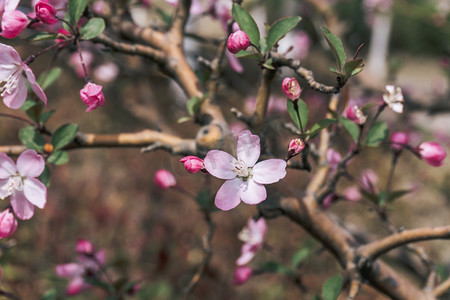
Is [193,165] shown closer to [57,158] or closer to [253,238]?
[57,158]

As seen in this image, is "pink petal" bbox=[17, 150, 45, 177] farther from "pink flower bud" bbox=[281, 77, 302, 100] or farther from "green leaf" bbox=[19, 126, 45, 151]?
"pink flower bud" bbox=[281, 77, 302, 100]

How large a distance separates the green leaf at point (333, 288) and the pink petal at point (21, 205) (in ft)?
1.48

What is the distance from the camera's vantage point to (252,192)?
521mm

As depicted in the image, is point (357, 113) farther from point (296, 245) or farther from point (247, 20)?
point (296, 245)

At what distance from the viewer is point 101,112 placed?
4184mm

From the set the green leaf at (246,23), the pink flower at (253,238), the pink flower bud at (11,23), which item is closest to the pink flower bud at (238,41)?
the green leaf at (246,23)

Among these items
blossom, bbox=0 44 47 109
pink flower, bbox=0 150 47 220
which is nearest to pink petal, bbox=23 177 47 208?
pink flower, bbox=0 150 47 220

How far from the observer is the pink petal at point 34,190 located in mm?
585

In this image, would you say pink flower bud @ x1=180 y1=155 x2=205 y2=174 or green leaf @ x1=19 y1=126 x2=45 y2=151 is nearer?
pink flower bud @ x1=180 y1=155 x2=205 y2=174

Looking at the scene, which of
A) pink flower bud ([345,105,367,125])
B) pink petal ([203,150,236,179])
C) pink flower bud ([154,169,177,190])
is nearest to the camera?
pink petal ([203,150,236,179])

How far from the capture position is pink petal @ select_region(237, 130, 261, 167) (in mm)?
531

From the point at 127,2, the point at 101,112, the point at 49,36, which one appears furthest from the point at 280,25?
the point at 101,112

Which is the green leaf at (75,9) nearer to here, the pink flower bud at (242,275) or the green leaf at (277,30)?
the green leaf at (277,30)

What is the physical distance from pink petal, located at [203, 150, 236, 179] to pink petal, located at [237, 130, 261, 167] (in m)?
0.01
